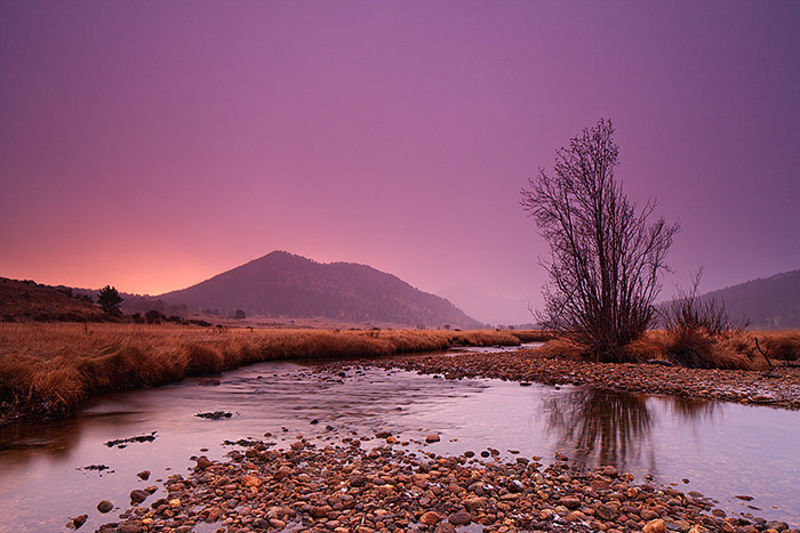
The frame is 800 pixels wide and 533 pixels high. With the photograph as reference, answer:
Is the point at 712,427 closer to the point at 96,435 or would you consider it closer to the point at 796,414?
the point at 796,414

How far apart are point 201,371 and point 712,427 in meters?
20.1

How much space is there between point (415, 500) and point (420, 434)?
143 inches

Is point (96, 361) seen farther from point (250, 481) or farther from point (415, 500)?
point (415, 500)

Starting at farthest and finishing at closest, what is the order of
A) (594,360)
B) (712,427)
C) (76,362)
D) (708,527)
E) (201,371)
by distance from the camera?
(594,360), (201,371), (76,362), (712,427), (708,527)

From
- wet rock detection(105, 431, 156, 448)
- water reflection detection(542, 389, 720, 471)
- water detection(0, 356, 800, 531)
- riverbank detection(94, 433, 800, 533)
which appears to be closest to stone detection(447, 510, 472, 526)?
riverbank detection(94, 433, 800, 533)

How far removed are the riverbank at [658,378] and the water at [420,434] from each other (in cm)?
129

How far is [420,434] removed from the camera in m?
8.90

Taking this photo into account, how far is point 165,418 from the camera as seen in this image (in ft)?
35.4

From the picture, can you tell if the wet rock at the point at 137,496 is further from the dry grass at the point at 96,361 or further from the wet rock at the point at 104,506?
the dry grass at the point at 96,361

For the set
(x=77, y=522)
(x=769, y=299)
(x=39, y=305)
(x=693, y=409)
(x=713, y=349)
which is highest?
(x=769, y=299)

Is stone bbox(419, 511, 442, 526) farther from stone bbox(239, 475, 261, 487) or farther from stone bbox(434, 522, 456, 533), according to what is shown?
stone bbox(239, 475, 261, 487)

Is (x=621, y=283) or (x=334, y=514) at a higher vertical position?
(x=621, y=283)

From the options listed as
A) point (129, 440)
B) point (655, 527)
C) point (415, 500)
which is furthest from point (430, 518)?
point (129, 440)

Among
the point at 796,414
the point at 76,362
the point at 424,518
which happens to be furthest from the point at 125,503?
the point at 796,414
